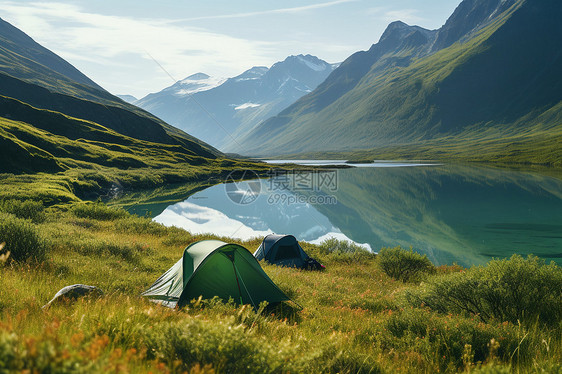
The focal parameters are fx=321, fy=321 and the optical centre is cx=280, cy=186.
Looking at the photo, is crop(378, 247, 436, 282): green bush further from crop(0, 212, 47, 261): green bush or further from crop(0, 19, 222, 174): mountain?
crop(0, 19, 222, 174): mountain

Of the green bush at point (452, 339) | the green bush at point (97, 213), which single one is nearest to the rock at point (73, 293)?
the green bush at point (452, 339)

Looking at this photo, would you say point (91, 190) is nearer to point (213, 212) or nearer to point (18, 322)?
point (213, 212)

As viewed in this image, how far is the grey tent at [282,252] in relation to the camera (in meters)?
20.6

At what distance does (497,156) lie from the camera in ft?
546

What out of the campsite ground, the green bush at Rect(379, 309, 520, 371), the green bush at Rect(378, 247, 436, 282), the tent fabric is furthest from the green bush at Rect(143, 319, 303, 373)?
the green bush at Rect(378, 247, 436, 282)

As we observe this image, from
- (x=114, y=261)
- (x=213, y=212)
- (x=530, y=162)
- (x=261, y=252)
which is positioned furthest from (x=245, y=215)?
(x=530, y=162)

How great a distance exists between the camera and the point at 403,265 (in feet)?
68.7

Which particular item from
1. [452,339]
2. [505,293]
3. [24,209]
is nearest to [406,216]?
[505,293]

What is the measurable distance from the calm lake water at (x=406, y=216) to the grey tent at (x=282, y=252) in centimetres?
1537

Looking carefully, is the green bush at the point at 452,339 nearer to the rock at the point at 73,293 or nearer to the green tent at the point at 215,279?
the green tent at the point at 215,279

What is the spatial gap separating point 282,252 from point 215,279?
10.6 metres

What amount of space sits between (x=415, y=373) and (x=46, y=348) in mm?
5664

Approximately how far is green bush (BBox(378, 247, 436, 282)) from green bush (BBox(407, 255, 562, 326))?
10594 mm

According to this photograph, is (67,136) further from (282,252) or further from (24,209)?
(282,252)
